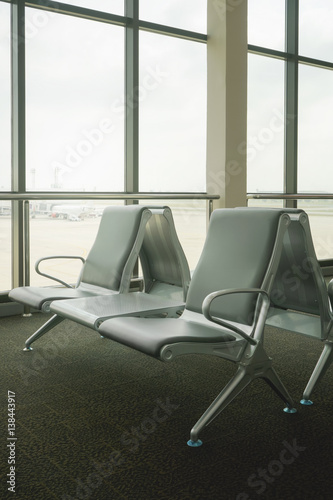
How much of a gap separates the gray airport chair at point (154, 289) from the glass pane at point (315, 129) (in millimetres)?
3439

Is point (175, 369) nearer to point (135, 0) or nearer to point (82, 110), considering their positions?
point (82, 110)

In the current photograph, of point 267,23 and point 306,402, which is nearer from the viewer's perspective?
point 306,402

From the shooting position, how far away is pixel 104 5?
15.2 feet

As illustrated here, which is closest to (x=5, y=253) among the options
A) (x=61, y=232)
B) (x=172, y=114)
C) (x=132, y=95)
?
(x=61, y=232)

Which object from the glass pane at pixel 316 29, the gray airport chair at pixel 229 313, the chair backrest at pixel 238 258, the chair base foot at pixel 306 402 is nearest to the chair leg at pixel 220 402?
the gray airport chair at pixel 229 313

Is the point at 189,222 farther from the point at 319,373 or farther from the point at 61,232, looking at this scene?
the point at 319,373

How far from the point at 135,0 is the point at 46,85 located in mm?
1173

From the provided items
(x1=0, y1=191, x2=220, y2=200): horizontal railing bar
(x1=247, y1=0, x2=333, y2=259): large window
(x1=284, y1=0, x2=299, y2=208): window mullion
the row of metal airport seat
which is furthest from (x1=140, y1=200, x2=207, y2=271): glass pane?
the row of metal airport seat

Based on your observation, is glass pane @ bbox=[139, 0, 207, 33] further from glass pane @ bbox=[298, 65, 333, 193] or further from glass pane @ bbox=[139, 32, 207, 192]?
glass pane @ bbox=[298, 65, 333, 193]

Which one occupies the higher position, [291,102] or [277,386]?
[291,102]

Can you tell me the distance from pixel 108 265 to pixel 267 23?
3871 millimetres

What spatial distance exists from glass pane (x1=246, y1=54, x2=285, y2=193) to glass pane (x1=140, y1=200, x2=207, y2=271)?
0.90 m

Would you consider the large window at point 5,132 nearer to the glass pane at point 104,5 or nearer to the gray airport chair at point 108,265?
the glass pane at point 104,5

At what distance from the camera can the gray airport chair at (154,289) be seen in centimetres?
247
